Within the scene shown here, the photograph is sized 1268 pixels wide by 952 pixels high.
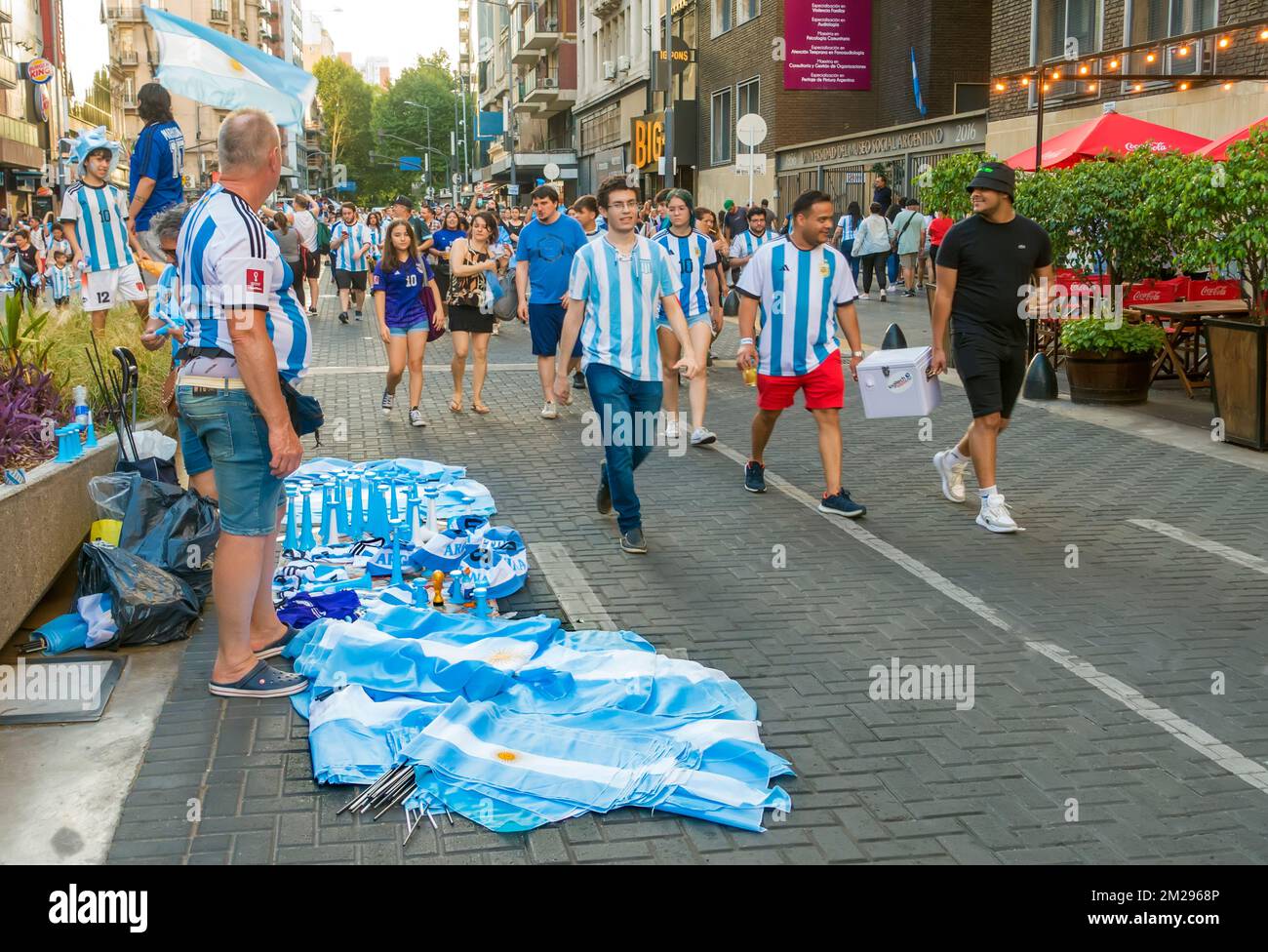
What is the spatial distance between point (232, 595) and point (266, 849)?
Answer: 55.0 inches

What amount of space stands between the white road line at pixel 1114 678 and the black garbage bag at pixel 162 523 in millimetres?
3423

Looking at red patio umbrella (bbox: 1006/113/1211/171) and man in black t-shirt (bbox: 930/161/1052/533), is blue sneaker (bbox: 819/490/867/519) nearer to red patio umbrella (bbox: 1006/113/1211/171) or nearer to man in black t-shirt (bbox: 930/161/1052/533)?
man in black t-shirt (bbox: 930/161/1052/533)

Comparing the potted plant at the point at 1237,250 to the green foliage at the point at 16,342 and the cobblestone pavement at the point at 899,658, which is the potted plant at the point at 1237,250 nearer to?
the cobblestone pavement at the point at 899,658

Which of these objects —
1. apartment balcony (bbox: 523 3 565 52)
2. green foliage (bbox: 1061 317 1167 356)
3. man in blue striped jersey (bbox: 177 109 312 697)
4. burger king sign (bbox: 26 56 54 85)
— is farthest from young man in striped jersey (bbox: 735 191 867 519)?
apartment balcony (bbox: 523 3 565 52)

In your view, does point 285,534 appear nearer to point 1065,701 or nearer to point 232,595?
point 232,595

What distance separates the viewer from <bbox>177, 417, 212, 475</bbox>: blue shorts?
17.1ft

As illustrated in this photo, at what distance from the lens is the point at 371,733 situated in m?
4.50

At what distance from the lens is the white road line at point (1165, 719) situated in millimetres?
4434

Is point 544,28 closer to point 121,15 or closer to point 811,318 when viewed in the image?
point 121,15

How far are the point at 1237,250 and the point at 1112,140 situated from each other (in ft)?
24.2

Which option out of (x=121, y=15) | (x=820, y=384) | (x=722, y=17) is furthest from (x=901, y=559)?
(x=121, y=15)

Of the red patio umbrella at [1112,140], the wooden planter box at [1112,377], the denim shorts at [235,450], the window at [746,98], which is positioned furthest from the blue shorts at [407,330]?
the window at [746,98]

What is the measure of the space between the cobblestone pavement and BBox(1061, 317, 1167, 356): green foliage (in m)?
2.05

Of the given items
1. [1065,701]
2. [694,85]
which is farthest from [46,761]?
[694,85]
